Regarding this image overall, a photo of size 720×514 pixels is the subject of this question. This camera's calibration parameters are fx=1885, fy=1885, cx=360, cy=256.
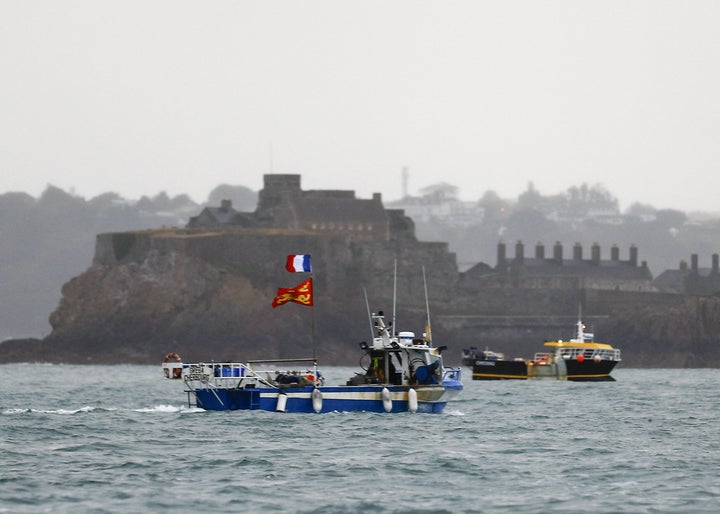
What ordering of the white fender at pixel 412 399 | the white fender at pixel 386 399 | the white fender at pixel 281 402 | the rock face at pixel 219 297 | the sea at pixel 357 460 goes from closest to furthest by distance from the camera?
the sea at pixel 357 460 → the white fender at pixel 281 402 → the white fender at pixel 386 399 → the white fender at pixel 412 399 → the rock face at pixel 219 297

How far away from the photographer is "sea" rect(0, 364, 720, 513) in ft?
98.0

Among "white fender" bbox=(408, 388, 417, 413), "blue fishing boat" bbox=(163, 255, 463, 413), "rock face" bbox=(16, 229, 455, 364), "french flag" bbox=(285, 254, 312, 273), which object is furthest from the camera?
"rock face" bbox=(16, 229, 455, 364)

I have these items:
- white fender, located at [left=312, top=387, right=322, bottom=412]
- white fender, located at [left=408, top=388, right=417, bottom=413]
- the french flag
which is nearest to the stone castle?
the french flag

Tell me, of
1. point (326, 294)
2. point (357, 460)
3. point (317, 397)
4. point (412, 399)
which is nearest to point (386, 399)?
point (412, 399)

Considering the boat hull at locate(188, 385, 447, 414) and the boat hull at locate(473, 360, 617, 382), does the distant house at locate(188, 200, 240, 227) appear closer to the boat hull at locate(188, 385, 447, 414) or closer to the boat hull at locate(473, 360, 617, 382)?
the boat hull at locate(473, 360, 617, 382)

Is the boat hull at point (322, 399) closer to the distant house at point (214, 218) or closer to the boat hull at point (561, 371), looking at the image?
the boat hull at point (561, 371)

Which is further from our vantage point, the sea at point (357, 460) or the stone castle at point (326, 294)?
the stone castle at point (326, 294)

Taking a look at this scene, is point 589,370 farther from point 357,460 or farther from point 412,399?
point 357,460

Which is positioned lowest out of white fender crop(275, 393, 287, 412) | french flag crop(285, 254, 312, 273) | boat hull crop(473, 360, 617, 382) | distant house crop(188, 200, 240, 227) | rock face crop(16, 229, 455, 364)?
white fender crop(275, 393, 287, 412)

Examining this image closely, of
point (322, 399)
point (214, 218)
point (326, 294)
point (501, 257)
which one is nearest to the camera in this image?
point (322, 399)

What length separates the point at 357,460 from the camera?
35094 mm

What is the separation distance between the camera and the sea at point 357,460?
29859 millimetres

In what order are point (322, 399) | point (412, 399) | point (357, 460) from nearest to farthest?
point (357, 460)
point (322, 399)
point (412, 399)

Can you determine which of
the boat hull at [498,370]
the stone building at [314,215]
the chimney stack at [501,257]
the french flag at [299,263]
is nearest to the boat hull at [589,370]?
the boat hull at [498,370]
